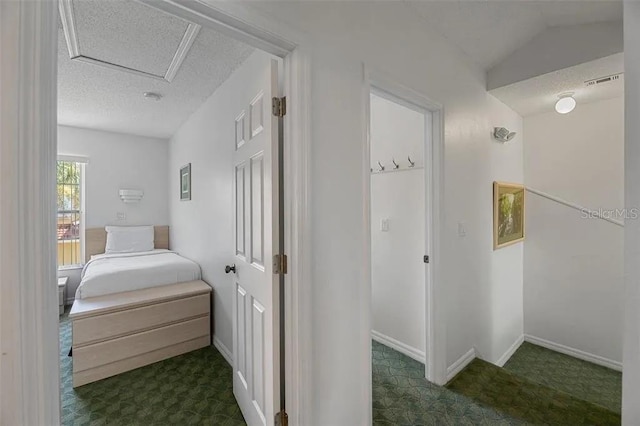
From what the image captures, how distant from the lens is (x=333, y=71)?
1415mm

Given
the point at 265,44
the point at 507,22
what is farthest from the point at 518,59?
the point at 265,44

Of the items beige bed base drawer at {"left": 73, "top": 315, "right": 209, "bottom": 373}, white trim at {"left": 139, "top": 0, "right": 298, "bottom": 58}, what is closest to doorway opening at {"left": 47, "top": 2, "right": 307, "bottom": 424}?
white trim at {"left": 139, "top": 0, "right": 298, "bottom": 58}

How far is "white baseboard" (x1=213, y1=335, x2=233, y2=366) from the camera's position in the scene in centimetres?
242

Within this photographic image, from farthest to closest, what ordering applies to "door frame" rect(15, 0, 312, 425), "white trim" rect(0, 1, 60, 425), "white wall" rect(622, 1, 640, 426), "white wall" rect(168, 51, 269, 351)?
"white wall" rect(168, 51, 269, 351), "door frame" rect(15, 0, 312, 425), "white wall" rect(622, 1, 640, 426), "white trim" rect(0, 1, 60, 425)

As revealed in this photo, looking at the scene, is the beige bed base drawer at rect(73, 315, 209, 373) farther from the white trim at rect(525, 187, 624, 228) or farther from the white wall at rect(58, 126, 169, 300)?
the white trim at rect(525, 187, 624, 228)

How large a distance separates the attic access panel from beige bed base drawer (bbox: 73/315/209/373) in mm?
2202

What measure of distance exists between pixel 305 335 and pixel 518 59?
2.93m

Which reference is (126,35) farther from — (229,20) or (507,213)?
(507,213)

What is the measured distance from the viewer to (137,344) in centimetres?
235

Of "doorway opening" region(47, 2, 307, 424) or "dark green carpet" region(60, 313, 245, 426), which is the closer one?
"doorway opening" region(47, 2, 307, 424)

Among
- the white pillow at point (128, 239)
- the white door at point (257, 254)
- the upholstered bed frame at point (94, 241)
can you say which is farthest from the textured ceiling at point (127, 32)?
the upholstered bed frame at point (94, 241)

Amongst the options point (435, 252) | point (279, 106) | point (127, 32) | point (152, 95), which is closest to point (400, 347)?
point (435, 252)

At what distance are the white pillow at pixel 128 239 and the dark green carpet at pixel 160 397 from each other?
6.03ft

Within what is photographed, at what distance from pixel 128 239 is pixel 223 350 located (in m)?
2.64
